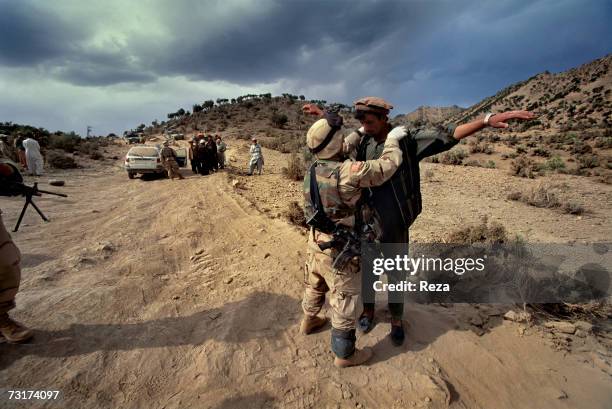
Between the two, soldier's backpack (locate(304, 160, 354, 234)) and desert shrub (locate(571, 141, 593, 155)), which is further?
desert shrub (locate(571, 141, 593, 155))

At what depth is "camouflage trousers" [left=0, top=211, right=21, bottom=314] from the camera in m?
2.46

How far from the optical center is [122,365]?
2480 millimetres

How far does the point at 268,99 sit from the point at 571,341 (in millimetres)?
56333

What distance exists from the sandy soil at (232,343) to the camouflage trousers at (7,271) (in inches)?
16.4

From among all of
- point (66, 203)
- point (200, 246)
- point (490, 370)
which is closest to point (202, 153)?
point (66, 203)

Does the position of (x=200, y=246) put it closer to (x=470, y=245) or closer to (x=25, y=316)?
(x=25, y=316)

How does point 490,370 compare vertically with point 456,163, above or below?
below

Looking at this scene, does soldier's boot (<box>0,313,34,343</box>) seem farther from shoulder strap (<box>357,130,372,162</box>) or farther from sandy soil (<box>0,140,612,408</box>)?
shoulder strap (<box>357,130,372,162</box>)

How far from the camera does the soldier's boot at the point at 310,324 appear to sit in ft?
9.24

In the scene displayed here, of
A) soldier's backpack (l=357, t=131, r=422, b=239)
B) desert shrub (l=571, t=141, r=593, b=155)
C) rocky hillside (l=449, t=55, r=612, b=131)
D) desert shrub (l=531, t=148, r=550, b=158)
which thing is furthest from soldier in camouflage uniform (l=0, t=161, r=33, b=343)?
rocky hillside (l=449, t=55, r=612, b=131)

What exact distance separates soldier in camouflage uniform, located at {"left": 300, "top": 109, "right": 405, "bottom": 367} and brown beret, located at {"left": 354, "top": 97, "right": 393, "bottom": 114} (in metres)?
0.25

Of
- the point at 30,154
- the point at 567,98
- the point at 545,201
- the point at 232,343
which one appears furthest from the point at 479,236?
the point at 567,98

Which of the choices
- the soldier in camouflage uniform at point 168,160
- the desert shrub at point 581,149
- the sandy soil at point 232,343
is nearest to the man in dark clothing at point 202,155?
the soldier in camouflage uniform at point 168,160

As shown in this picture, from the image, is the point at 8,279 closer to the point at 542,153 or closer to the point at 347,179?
the point at 347,179
